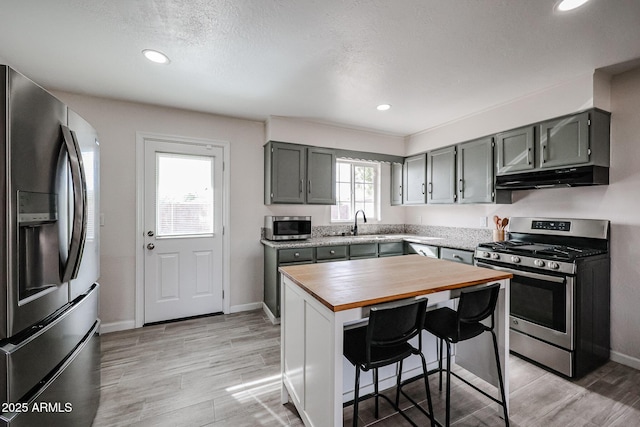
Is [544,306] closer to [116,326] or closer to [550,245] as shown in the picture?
[550,245]

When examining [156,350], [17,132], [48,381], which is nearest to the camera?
[17,132]

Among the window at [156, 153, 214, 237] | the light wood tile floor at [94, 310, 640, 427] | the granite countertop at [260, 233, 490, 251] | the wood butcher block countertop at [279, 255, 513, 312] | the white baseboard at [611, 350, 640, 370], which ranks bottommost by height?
the light wood tile floor at [94, 310, 640, 427]

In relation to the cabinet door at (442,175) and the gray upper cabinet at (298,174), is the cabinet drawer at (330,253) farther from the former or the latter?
the cabinet door at (442,175)

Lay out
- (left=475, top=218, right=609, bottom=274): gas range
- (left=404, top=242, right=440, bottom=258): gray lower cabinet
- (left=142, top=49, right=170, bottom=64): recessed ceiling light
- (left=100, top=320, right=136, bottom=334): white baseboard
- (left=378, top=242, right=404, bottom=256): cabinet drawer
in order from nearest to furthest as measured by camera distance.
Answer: (left=142, top=49, right=170, bottom=64): recessed ceiling light, (left=475, top=218, right=609, bottom=274): gas range, (left=100, top=320, right=136, bottom=334): white baseboard, (left=404, top=242, right=440, bottom=258): gray lower cabinet, (left=378, top=242, right=404, bottom=256): cabinet drawer

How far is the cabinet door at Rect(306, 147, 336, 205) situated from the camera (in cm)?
367

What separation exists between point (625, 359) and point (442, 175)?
8.09 ft

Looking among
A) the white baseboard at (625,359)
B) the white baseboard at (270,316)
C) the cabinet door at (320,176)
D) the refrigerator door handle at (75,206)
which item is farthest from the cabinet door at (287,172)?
the white baseboard at (625,359)

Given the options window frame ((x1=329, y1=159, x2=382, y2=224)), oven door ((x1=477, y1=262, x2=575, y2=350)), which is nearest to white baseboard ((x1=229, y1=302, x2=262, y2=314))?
window frame ((x1=329, y1=159, x2=382, y2=224))

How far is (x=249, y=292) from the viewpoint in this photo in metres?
3.64

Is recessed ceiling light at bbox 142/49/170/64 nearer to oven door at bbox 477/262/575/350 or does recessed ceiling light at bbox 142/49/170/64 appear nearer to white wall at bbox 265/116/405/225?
white wall at bbox 265/116/405/225

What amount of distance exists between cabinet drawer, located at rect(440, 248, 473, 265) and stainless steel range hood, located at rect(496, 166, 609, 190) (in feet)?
2.79

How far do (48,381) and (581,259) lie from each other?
11.5 ft

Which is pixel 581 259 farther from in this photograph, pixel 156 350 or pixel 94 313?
pixel 156 350

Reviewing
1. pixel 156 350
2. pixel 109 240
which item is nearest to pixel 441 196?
pixel 156 350
